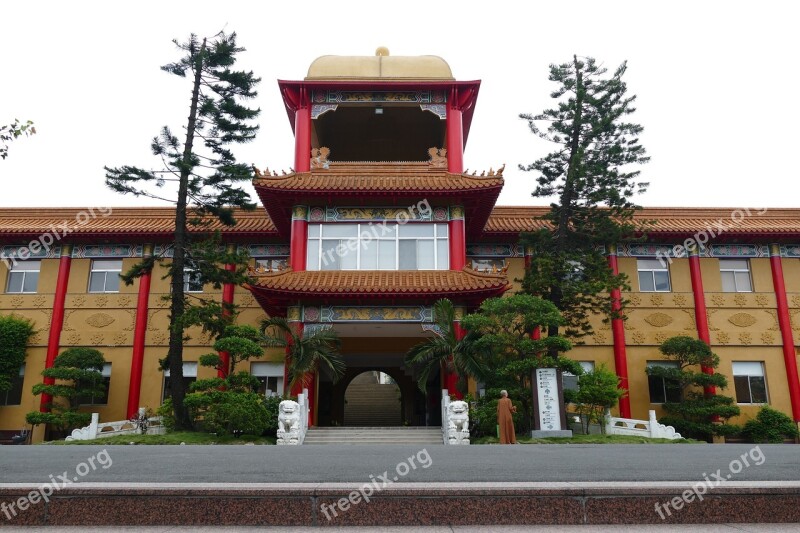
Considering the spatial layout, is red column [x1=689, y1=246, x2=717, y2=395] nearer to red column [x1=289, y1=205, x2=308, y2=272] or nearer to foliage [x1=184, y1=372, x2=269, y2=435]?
red column [x1=289, y1=205, x2=308, y2=272]

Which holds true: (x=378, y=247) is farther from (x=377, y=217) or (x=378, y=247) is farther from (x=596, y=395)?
(x=596, y=395)

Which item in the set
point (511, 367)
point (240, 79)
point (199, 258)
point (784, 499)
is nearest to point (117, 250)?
point (199, 258)

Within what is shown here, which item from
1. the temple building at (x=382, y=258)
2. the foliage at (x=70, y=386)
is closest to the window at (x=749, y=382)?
the temple building at (x=382, y=258)

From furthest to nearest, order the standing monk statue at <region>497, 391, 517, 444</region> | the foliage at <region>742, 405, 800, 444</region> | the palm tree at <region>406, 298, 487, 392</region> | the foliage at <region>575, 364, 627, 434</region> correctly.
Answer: the foliage at <region>742, 405, 800, 444</region>
the foliage at <region>575, 364, 627, 434</region>
the palm tree at <region>406, 298, 487, 392</region>
the standing monk statue at <region>497, 391, 517, 444</region>

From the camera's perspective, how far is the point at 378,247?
19.1 meters

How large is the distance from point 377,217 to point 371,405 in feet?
44.1

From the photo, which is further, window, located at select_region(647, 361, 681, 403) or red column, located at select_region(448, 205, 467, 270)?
window, located at select_region(647, 361, 681, 403)

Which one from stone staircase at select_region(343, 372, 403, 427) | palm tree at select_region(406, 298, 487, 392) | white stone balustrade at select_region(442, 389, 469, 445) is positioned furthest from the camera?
stone staircase at select_region(343, 372, 403, 427)

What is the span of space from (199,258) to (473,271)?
7.78 m

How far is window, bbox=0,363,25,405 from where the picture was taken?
809 inches

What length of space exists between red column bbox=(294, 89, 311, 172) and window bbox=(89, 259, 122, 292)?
7.31 meters

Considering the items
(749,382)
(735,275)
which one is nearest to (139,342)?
(749,382)

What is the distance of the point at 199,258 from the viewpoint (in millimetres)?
17891

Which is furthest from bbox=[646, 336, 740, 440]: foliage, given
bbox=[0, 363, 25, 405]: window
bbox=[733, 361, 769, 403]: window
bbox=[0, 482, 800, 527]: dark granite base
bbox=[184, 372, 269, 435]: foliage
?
bbox=[0, 363, 25, 405]: window
